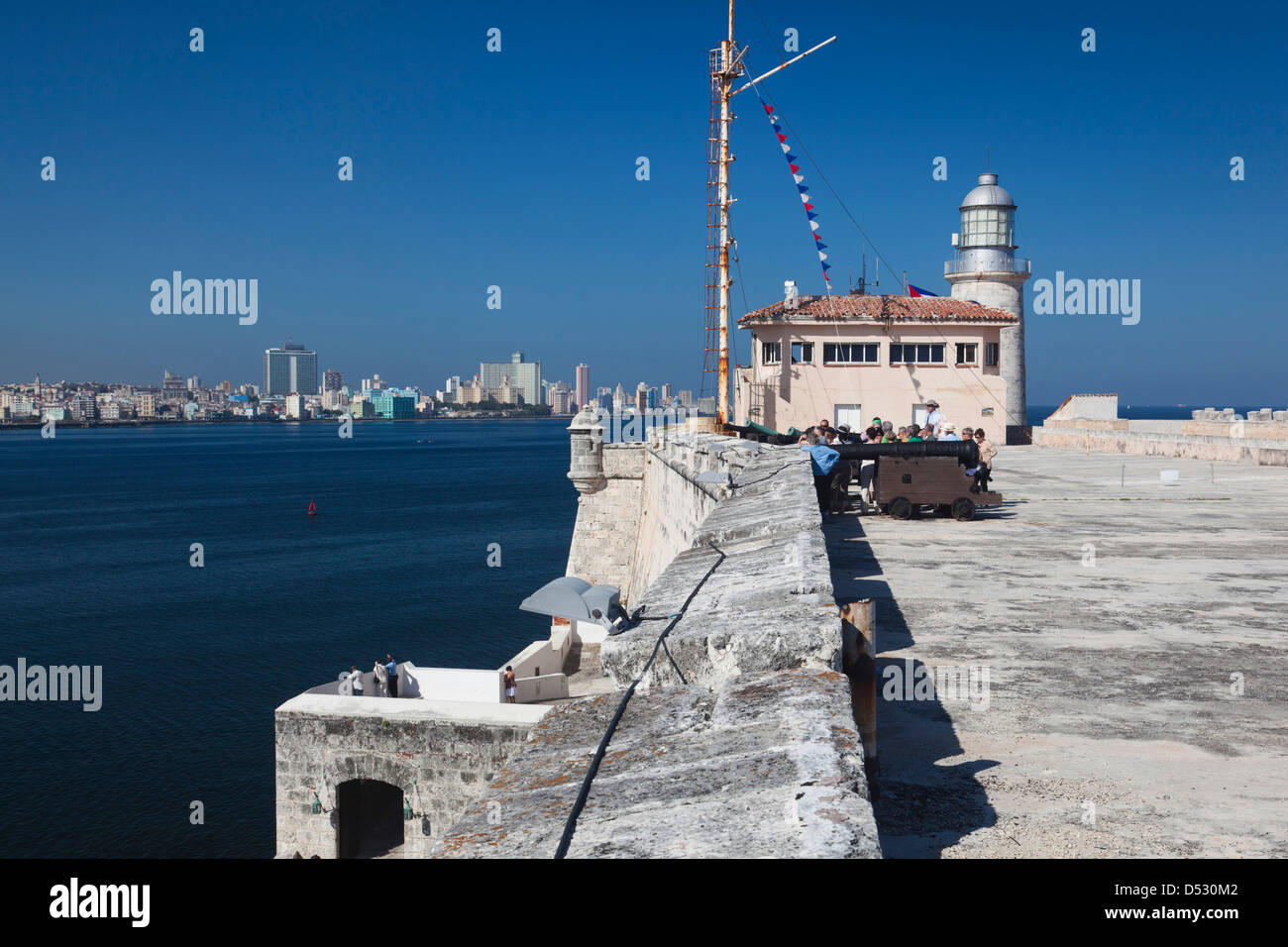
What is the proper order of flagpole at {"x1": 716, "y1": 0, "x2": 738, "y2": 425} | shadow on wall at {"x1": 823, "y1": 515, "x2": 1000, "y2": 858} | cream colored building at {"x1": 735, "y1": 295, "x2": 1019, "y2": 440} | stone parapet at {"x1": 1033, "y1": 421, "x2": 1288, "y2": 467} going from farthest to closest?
cream colored building at {"x1": 735, "y1": 295, "x2": 1019, "y2": 440} → flagpole at {"x1": 716, "y1": 0, "x2": 738, "y2": 425} → stone parapet at {"x1": 1033, "y1": 421, "x2": 1288, "y2": 467} → shadow on wall at {"x1": 823, "y1": 515, "x2": 1000, "y2": 858}

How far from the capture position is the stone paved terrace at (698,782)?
1.91 metres

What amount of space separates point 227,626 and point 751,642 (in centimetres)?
3402

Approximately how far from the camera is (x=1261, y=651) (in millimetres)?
5051

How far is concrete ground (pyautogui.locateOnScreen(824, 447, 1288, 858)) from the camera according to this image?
9.63ft

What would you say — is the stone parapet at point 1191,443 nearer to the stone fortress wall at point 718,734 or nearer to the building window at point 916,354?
the building window at point 916,354

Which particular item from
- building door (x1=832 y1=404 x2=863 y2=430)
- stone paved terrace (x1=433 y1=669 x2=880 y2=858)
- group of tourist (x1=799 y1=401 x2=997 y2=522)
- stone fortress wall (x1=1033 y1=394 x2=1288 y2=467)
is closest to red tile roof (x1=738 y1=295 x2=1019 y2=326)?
building door (x1=832 y1=404 x2=863 y2=430)

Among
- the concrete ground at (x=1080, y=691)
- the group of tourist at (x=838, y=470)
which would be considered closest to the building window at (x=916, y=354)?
the group of tourist at (x=838, y=470)

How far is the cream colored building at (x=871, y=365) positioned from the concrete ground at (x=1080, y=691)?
24.1m

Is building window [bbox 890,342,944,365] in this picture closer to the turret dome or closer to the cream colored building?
the cream colored building

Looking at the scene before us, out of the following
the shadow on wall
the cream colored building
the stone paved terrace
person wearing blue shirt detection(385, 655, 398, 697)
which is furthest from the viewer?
the cream colored building

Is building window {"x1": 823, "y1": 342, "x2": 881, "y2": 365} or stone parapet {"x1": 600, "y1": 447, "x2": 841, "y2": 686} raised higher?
building window {"x1": 823, "y1": 342, "x2": 881, "y2": 365}

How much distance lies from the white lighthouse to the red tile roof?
954 cm
